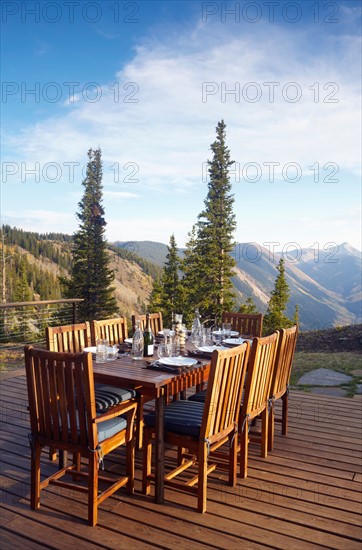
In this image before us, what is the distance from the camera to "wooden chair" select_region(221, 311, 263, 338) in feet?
14.8

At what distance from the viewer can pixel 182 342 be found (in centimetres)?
315

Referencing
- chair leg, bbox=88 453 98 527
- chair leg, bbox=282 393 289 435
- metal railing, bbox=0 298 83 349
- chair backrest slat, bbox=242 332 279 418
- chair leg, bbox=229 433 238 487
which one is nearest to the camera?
chair leg, bbox=88 453 98 527

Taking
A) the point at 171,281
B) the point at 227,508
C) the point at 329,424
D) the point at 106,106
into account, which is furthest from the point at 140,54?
the point at 171,281

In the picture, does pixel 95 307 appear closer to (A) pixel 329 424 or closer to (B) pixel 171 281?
(B) pixel 171 281

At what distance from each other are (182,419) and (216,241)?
1939cm

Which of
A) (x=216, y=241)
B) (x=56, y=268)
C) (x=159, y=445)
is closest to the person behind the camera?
(x=159, y=445)

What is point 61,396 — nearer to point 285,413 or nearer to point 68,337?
point 68,337

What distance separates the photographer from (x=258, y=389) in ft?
9.61

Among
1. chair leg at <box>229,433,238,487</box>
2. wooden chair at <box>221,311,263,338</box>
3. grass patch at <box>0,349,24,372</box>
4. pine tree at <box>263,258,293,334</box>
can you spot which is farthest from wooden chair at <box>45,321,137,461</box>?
pine tree at <box>263,258,293,334</box>

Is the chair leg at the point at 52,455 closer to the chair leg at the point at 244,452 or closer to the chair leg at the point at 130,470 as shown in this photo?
the chair leg at the point at 130,470

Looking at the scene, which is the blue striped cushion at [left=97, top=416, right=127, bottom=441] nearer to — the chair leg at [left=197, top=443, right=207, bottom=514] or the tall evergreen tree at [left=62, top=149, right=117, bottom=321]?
the chair leg at [left=197, top=443, right=207, bottom=514]

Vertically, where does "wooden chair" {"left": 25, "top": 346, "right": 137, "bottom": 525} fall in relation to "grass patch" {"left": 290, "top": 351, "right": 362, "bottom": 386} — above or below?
above

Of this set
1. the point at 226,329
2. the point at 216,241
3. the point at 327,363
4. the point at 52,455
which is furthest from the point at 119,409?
the point at 216,241

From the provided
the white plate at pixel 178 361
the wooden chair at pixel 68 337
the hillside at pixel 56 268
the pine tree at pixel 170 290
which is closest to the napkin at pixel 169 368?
the white plate at pixel 178 361
